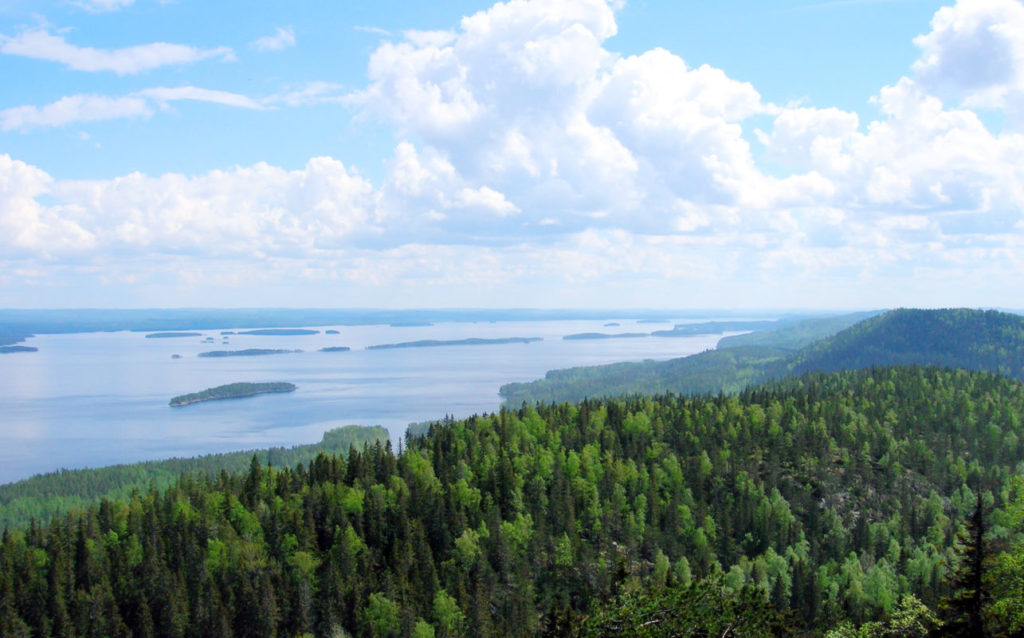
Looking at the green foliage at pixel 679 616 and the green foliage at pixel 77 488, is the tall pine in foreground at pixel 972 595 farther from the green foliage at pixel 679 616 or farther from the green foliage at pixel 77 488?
the green foliage at pixel 77 488

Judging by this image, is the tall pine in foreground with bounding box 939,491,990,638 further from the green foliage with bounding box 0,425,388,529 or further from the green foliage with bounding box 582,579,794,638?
the green foliage with bounding box 0,425,388,529

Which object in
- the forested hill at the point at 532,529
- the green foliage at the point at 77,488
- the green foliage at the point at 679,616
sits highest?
the green foliage at the point at 679,616

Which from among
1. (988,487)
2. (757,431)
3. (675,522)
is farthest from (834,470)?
(675,522)

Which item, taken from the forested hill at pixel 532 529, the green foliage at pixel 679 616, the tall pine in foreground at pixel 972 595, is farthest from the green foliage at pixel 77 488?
the tall pine in foreground at pixel 972 595

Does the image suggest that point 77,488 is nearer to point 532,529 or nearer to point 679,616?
point 532,529

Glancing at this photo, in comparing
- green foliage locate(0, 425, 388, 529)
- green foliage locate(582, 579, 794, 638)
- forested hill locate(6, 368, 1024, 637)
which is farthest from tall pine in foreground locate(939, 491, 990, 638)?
green foliage locate(0, 425, 388, 529)

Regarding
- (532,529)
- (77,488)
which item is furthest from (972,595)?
(77,488)

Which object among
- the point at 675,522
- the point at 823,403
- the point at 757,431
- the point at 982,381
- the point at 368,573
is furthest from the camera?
the point at 982,381

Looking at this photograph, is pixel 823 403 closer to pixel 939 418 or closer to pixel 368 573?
pixel 939 418
